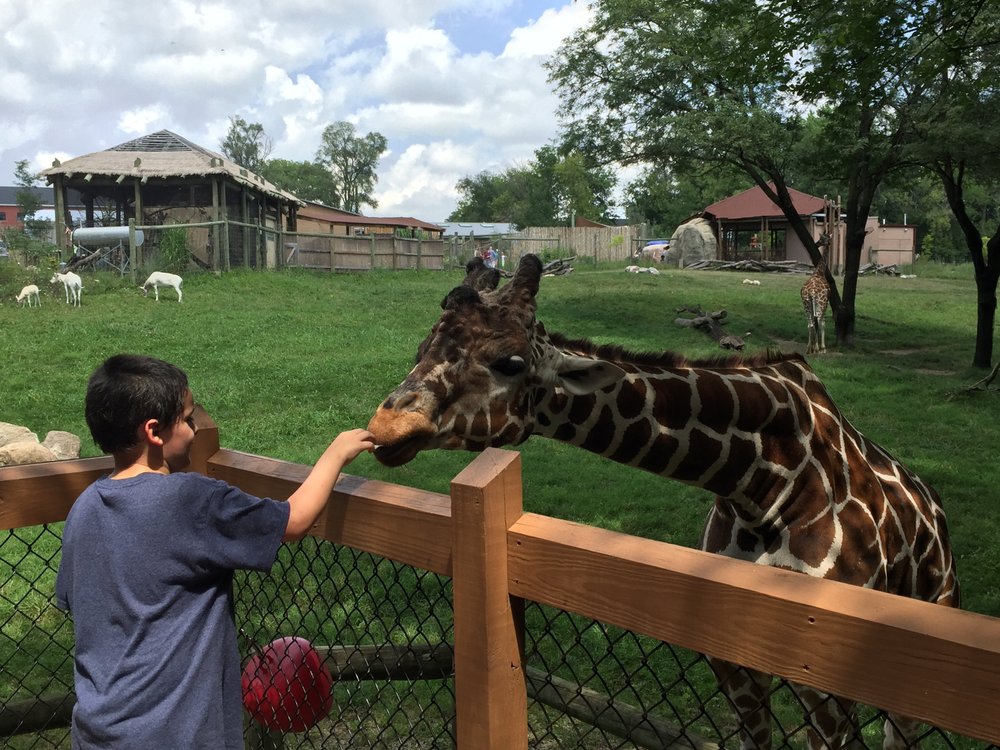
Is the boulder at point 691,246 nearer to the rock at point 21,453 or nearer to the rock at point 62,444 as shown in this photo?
the rock at point 62,444

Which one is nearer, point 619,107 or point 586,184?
point 619,107

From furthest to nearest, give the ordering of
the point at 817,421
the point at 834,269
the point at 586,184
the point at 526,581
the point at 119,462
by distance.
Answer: the point at 586,184 < the point at 834,269 < the point at 817,421 < the point at 119,462 < the point at 526,581

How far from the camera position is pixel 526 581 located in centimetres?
165

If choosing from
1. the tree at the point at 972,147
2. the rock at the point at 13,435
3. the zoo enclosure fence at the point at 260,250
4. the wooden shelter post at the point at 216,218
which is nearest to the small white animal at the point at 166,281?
the zoo enclosure fence at the point at 260,250

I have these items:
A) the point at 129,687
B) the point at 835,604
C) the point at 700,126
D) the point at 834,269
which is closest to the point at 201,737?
the point at 129,687

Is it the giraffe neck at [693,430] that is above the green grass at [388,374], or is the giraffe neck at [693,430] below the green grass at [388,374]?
above

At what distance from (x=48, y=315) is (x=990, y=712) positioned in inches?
678

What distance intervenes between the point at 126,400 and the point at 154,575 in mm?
429

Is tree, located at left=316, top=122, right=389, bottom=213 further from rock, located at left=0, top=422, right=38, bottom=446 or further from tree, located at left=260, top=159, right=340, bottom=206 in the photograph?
rock, located at left=0, top=422, right=38, bottom=446

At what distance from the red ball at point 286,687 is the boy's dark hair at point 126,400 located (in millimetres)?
985

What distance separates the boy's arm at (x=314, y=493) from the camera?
→ 194 cm

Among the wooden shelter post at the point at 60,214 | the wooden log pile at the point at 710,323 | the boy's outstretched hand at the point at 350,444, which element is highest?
the wooden shelter post at the point at 60,214

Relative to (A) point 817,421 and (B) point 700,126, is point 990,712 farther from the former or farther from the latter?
(B) point 700,126

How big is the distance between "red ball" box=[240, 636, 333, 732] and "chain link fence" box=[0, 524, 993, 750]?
16 centimetres
